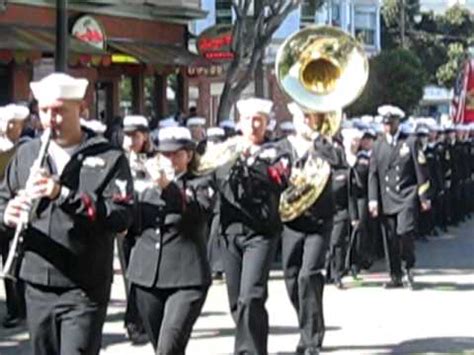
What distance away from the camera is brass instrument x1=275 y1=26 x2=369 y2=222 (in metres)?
10.7

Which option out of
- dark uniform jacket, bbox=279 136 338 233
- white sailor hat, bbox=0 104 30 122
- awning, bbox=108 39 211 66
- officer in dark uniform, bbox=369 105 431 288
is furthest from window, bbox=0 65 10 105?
dark uniform jacket, bbox=279 136 338 233

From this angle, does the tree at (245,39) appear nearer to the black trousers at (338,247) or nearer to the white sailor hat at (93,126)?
the black trousers at (338,247)

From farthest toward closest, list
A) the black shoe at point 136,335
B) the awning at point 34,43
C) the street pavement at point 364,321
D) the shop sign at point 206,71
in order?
the shop sign at point 206,71, the awning at point 34,43, the black shoe at point 136,335, the street pavement at point 364,321

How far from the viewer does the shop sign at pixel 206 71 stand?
3164 cm

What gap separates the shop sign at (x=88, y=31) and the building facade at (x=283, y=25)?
3.80 m

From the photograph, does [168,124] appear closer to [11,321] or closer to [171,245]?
[11,321]

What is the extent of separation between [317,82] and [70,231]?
16.9ft

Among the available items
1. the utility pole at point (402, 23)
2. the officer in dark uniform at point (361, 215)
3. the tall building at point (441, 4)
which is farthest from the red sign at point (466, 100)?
the tall building at point (441, 4)

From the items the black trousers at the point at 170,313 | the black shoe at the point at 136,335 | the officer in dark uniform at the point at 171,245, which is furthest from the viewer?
the black shoe at the point at 136,335

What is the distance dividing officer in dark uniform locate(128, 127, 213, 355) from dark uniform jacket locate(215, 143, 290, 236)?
1079mm

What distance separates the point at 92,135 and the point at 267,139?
327 centimetres

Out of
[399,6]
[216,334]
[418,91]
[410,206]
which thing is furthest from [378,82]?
[216,334]

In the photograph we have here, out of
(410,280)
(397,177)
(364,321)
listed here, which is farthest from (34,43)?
(364,321)

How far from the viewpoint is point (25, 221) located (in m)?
6.36
